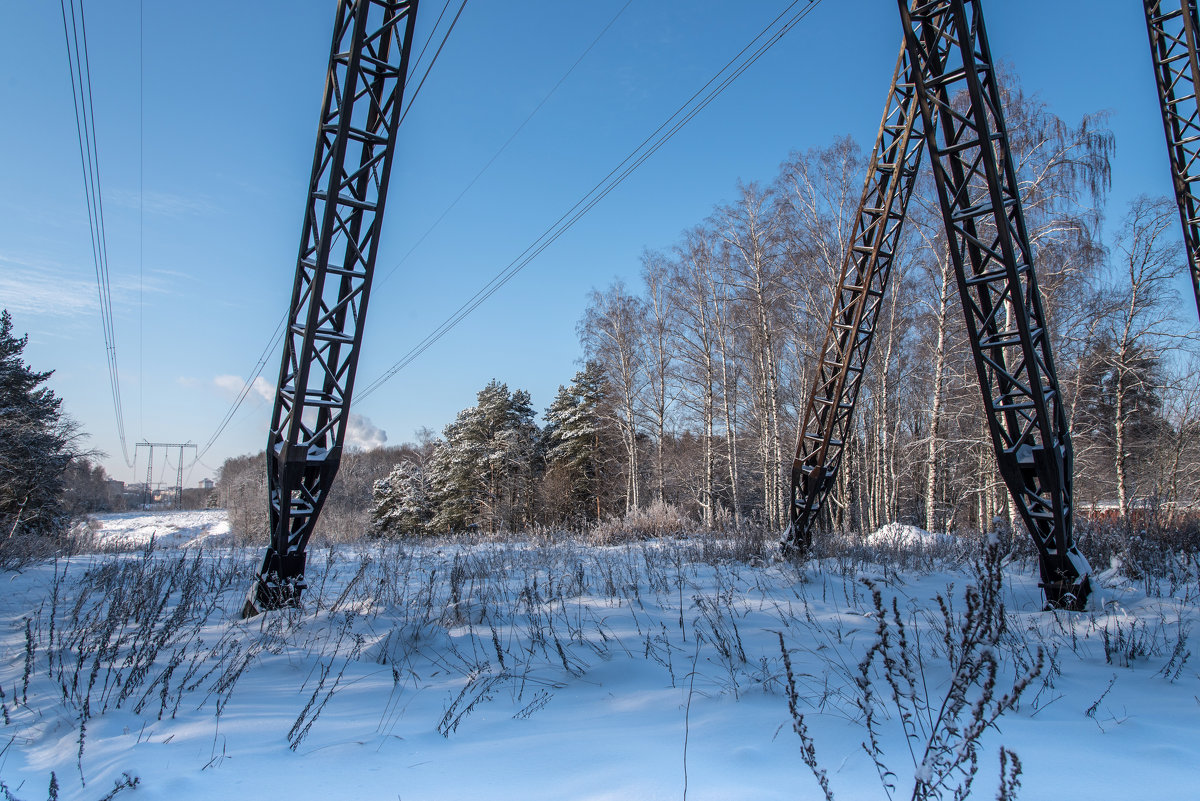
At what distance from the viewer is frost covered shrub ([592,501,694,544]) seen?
41.9ft

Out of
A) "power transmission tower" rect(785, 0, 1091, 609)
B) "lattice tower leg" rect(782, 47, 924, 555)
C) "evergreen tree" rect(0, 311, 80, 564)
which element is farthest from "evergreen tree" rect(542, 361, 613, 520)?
"power transmission tower" rect(785, 0, 1091, 609)

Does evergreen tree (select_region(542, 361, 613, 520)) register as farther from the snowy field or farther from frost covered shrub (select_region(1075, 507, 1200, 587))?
the snowy field

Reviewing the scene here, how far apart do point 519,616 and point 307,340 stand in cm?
320

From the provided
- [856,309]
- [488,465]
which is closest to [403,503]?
[488,465]

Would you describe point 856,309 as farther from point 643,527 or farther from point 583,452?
point 583,452

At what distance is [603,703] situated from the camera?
119 inches

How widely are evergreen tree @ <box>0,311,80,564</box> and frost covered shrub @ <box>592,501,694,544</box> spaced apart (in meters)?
14.4

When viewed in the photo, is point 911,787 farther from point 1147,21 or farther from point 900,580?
point 1147,21

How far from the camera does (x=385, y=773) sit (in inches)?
90.4

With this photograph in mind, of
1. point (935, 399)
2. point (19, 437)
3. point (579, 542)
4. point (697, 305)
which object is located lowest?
point (579, 542)

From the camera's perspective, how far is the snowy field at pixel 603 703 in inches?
84.0

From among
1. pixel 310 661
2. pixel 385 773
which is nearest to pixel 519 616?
pixel 310 661

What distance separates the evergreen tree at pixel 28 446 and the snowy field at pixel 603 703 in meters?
15.9

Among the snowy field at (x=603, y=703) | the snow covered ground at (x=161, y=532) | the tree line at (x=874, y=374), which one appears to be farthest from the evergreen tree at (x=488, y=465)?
the snowy field at (x=603, y=703)
